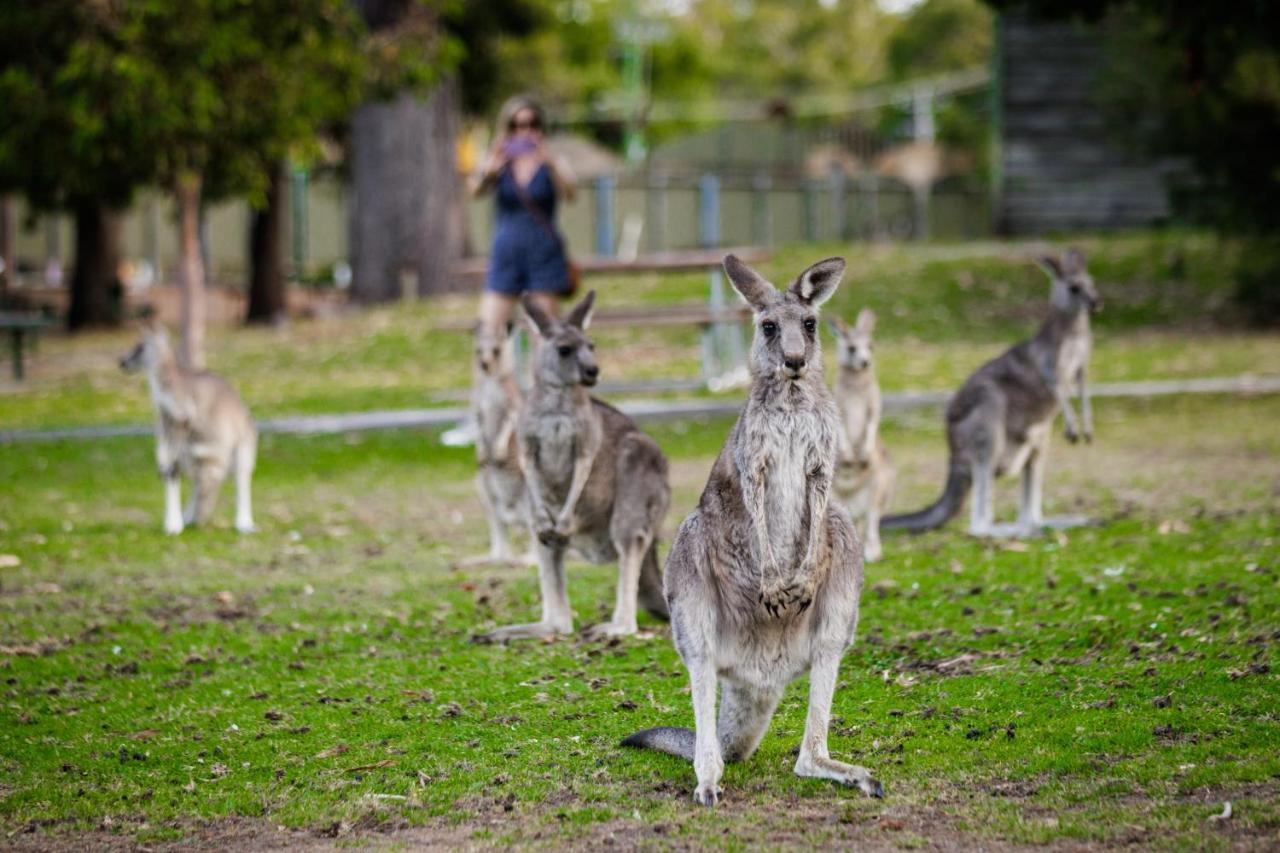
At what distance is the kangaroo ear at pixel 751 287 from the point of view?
14.1 feet

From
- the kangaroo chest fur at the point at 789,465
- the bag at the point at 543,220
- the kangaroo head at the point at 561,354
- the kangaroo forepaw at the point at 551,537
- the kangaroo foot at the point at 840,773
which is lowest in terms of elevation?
the kangaroo foot at the point at 840,773

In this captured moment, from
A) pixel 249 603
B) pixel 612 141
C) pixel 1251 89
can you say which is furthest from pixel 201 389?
pixel 612 141

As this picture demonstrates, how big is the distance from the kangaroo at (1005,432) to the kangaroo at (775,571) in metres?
3.66

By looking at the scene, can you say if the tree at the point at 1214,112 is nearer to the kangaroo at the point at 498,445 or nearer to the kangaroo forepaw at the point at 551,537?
the kangaroo at the point at 498,445

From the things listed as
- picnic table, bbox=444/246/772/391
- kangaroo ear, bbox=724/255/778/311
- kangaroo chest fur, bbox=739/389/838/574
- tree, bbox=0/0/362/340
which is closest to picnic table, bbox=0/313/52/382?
tree, bbox=0/0/362/340

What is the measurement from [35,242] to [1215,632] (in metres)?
28.3

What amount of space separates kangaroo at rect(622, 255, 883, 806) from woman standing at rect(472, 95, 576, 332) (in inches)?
243

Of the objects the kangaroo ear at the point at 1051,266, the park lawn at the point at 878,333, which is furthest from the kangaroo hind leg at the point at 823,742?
the park lawn at the point at 878,333

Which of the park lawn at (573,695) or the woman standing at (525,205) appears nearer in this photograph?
the park lawn at (573,695)

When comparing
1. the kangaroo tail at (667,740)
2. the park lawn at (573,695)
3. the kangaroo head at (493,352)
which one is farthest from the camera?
the kangaroo head at (493,352)

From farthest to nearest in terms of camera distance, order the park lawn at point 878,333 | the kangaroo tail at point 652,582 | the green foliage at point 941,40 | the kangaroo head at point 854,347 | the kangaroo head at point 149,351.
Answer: the green foliage at point 941,40, the park lawn at point 878,333, the kangaroo head at point 149,351, the kangaroo head at point 854,347, the kangaroo tail at point 652,582

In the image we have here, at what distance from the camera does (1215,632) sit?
5594 millimetres

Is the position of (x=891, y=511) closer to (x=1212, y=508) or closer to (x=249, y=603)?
(x=1212, y=508)

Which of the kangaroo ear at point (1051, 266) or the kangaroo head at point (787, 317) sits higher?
the kangaroo ear at point (1051, 266)
